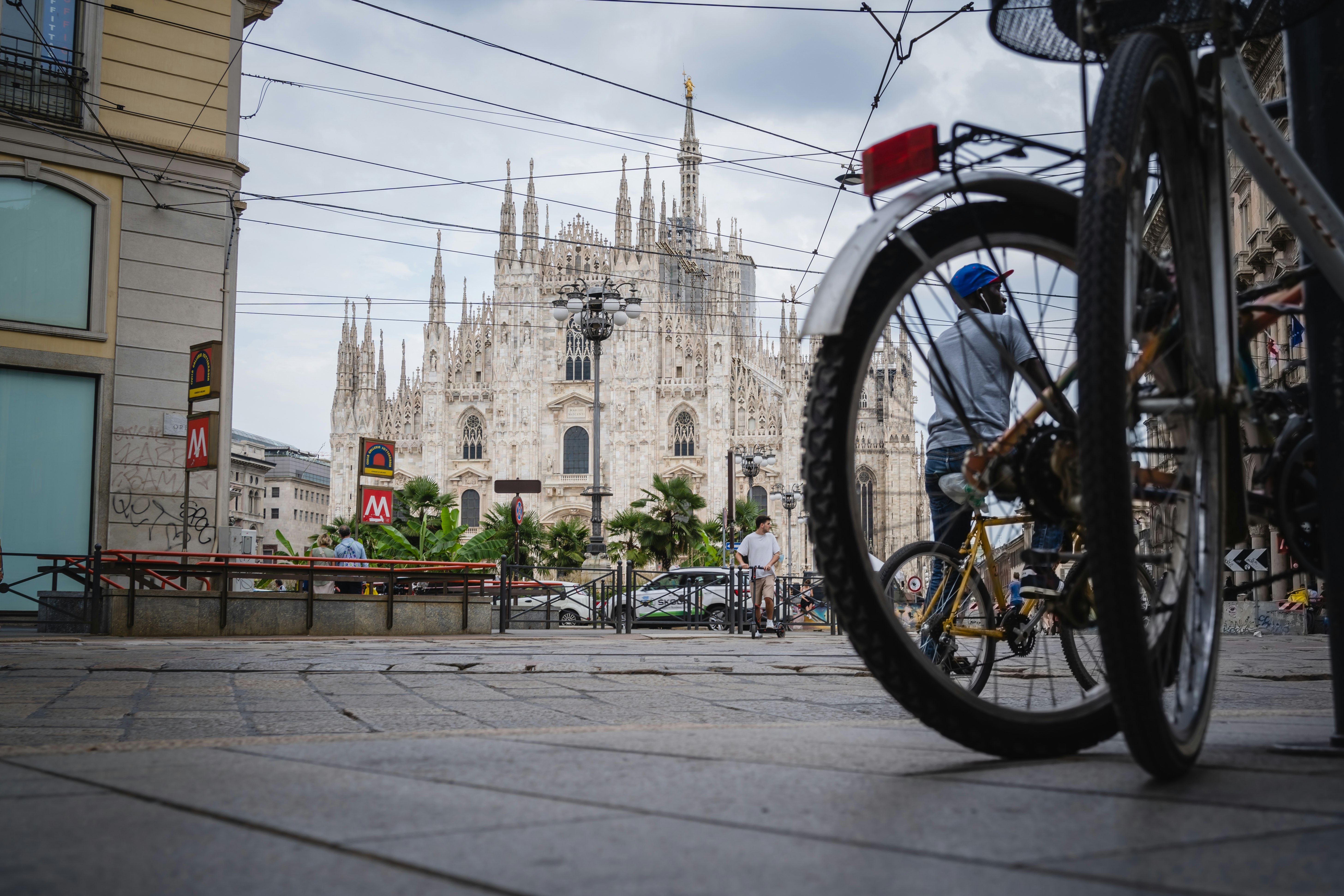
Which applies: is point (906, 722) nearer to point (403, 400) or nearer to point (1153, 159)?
point (1153, 159)

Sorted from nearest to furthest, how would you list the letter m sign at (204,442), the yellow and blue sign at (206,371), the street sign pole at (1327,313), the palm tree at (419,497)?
the street sign pole at (1327,313) → the letter m sign at (204,442) → the yellow and blue sign at (206,371) → the palm tree at (419,497)

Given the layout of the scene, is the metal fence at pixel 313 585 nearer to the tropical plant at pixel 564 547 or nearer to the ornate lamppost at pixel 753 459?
the ornate lamppost at pixel 753 459

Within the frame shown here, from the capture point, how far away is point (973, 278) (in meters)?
3.13

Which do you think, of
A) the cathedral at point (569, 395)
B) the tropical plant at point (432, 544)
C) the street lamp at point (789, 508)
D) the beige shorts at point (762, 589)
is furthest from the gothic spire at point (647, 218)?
the beige shorts at point (762, 589)

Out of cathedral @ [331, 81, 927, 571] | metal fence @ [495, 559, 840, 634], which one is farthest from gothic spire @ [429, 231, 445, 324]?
metal fence @ [495, 559, 840, 634]

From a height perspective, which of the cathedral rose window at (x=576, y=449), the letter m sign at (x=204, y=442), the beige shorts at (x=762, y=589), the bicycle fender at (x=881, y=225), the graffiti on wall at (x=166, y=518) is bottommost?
the beige shorts at (x=762, y=589)

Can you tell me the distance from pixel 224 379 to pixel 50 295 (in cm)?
176

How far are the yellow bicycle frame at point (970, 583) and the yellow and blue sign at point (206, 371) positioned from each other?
9292 millimetres

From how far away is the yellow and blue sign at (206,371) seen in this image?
11.3 metres

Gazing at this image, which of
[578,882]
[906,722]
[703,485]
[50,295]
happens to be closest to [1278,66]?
[50,295]

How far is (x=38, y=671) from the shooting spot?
502 centimetres

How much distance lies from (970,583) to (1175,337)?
1.77 metres

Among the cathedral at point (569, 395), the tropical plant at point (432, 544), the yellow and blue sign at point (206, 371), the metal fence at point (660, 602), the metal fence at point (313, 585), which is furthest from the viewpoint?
the cathedral at point (569, 395)

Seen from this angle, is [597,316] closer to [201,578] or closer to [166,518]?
[166,518]
